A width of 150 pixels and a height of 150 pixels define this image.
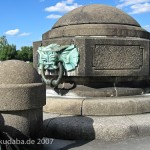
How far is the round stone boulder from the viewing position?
4208 mm

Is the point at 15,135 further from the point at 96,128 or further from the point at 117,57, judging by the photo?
the point at 117,57

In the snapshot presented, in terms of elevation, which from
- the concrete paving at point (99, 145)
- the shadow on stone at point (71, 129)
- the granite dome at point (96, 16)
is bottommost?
the concrete paving at point (99, 145)

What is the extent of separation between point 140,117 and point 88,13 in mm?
3161

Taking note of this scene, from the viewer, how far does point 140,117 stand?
6.10 metres

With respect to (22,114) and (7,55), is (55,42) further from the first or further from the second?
(7,55)

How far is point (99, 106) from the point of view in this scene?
20.5 ft

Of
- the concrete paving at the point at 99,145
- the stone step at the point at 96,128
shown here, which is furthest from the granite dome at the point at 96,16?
the concrete paving at the point at 99,145

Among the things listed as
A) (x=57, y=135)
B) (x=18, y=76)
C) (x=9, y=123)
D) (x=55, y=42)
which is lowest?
(x=57, y=135)

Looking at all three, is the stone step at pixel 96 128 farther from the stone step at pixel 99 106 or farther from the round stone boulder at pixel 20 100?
the round stone boulder at pixel 20 100

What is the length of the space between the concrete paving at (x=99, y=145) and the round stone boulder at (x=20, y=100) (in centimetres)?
66

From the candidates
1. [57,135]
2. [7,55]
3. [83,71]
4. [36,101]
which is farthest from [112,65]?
[7,55]

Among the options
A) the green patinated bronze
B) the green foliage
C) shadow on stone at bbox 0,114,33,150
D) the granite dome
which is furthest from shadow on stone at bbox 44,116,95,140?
the green foliage

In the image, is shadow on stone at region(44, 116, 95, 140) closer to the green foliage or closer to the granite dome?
the granite dome

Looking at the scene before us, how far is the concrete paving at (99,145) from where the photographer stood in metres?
4.93
